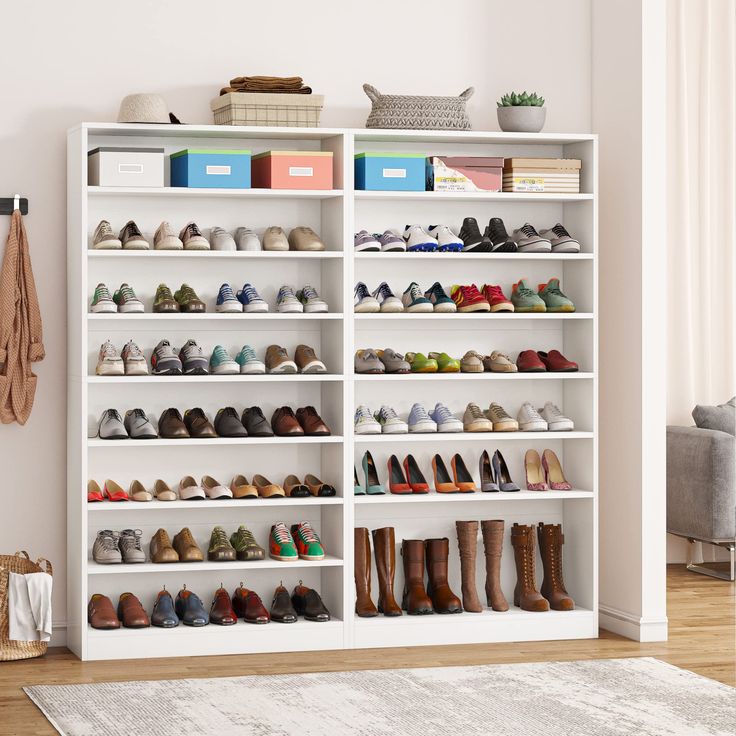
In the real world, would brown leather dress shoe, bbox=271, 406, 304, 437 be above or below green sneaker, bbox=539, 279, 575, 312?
below

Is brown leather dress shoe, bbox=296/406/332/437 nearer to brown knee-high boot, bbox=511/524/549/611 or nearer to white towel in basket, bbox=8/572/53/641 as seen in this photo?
brown knee-high boot, bbox=511/524/549/611

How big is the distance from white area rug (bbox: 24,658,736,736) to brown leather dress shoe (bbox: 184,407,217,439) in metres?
0.96

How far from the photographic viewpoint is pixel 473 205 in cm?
539

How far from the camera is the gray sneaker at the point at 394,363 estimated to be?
5.05 m

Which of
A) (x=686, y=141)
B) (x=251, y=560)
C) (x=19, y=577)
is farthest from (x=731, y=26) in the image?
(x=19, y=577)

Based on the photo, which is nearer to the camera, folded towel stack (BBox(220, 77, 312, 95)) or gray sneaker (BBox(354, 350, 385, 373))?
folded towel stack (BBox(220, 77, 312, 95))

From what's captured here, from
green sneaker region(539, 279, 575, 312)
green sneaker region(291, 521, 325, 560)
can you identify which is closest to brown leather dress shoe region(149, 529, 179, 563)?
green sneaker region(291, 521, 325, 560)

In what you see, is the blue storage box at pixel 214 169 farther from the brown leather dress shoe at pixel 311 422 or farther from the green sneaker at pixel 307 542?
the green sneaker at pixel 307 542

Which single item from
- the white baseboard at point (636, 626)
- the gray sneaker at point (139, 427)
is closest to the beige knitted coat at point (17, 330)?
the gray sneaker at point (139, 427)

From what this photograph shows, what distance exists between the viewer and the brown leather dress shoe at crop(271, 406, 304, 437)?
494 cm

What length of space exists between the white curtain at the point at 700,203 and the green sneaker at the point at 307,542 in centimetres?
283

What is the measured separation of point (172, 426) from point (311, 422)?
0.55 metres

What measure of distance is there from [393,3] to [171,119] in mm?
Result: 1159

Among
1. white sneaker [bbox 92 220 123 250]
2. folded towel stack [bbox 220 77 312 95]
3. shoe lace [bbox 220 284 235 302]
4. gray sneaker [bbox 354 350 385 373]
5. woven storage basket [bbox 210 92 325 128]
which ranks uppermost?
folded towel stack [bbox 220 77 312 95]
